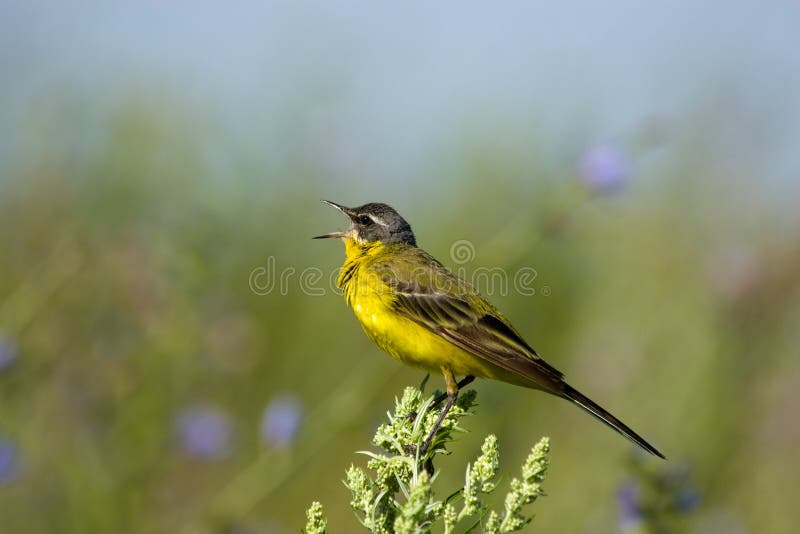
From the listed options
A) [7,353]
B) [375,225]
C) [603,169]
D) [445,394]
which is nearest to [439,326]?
[445,394]

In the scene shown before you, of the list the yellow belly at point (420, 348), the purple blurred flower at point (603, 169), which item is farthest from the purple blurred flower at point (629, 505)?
the purple blurred flower at point (603, 169)

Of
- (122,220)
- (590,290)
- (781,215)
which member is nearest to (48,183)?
(122,220)

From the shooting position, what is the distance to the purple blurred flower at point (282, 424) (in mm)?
4715

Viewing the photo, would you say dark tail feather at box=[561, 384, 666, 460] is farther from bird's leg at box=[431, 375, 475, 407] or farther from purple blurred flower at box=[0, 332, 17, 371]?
purple blurred flower at box=[0, 332, 17, 371]

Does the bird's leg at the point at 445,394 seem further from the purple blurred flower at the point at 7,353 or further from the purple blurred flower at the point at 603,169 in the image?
the purple blurred flower at the point at 7,353

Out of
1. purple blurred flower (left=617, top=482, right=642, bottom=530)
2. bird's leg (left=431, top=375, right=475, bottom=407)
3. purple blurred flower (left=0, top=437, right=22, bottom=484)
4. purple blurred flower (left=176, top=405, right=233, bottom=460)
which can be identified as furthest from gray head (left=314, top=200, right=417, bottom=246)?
purple blurred flower (left=617, top=482, right=642, bottom=530)

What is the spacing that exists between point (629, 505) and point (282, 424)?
191 centimetres

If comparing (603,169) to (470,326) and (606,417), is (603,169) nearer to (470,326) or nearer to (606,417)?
(470,326)

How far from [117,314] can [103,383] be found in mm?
472

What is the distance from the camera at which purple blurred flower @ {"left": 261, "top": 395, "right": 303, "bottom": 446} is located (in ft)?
15.5

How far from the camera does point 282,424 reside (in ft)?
15.6

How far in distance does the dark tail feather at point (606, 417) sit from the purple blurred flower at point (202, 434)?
2416mm

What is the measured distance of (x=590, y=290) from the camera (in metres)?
8.30

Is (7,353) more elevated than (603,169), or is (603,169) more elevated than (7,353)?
(603,169)
